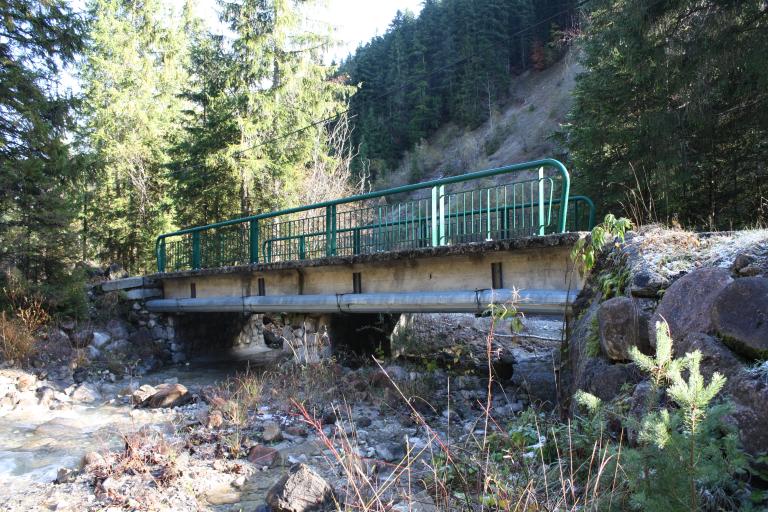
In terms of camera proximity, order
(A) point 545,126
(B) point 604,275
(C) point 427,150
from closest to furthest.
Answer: (B) point 604,275, (A) point 545,126, (C) point 427,150

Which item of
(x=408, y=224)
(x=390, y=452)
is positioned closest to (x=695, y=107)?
(x=408, y=224)

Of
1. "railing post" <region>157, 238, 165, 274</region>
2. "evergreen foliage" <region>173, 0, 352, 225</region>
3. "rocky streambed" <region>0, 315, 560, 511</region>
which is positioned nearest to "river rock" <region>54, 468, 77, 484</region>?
"rocky streambed" <region>0, 315, 560, 511</region>

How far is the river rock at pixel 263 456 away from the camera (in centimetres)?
568

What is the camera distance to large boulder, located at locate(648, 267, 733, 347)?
3.65m

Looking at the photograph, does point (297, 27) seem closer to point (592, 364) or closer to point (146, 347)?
point (146, 347)

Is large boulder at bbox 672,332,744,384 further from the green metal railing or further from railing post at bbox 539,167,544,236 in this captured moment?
railing post at bbox 539,167,544,236

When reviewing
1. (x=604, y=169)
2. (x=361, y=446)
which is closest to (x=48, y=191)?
(x=361, y=446)

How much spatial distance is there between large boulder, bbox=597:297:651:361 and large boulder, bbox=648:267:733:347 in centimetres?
15

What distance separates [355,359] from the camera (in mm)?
10891

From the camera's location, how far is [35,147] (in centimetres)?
1177

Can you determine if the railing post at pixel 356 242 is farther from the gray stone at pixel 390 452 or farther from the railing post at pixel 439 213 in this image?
the gray stone at pixel 390 452

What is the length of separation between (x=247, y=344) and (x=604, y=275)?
41.7 feet

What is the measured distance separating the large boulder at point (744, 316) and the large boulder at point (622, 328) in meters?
0.87

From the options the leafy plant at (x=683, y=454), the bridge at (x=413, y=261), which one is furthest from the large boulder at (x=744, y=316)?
the bridge at (x=413, y=261)
